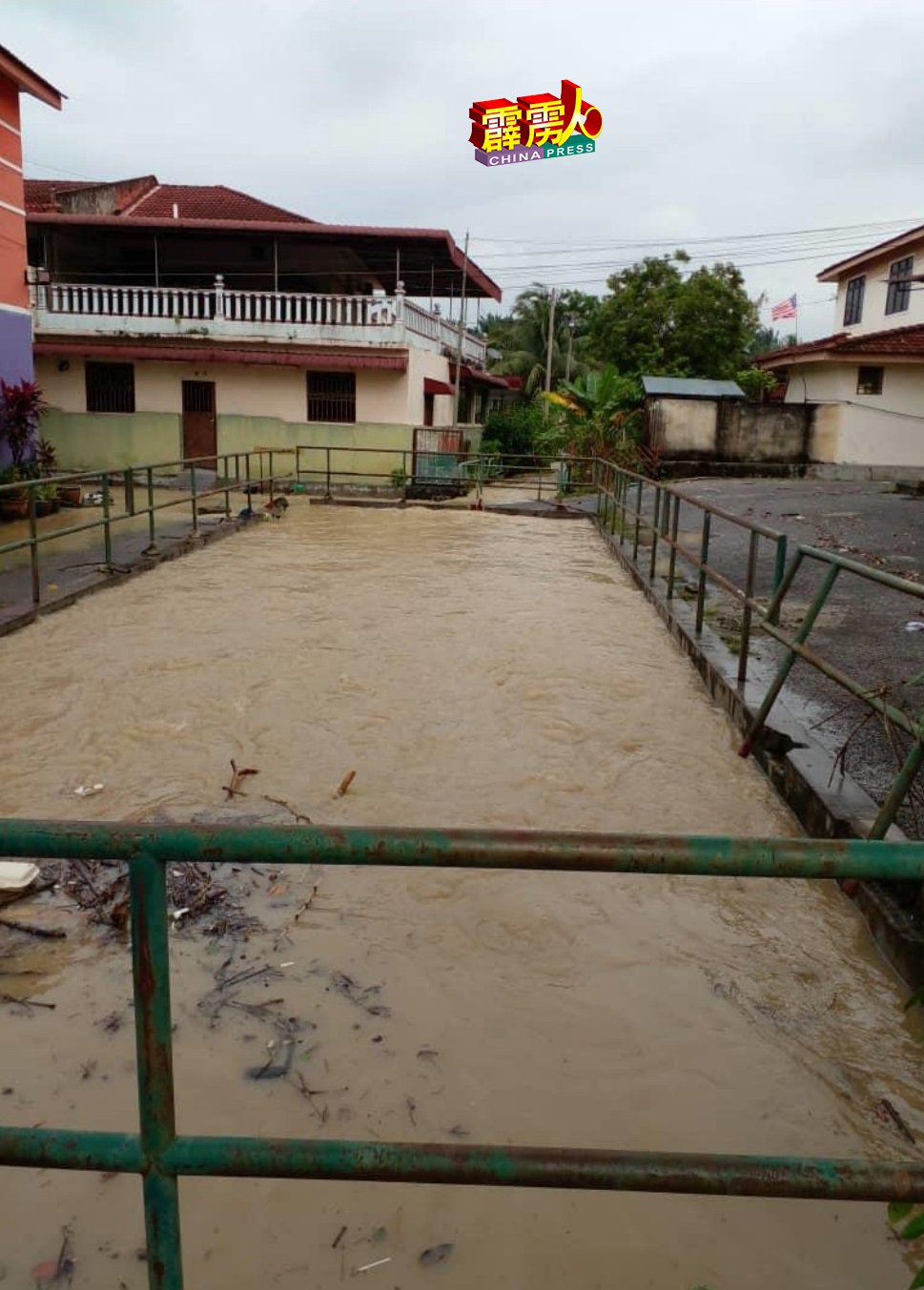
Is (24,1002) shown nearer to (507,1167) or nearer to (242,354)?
(507,1167)

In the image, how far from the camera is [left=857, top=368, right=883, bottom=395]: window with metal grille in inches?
878

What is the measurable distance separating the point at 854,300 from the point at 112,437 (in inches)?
749

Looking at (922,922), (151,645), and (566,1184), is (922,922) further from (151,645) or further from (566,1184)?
(151,645)

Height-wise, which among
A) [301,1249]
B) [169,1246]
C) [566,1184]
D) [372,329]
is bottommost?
[301,1249]

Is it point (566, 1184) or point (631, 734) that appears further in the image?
point (631, 734)

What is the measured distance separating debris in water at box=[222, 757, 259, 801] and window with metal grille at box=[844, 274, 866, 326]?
87.8ft

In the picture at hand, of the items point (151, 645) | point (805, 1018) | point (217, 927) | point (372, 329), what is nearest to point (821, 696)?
point (805, 1018)

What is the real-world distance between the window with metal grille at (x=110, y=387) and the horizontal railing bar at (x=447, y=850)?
22.1 m

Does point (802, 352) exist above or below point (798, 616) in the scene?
above

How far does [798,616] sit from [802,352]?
18.2 metres

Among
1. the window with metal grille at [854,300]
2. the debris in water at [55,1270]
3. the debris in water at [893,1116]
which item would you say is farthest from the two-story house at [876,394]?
the debris in water at [55,1270]

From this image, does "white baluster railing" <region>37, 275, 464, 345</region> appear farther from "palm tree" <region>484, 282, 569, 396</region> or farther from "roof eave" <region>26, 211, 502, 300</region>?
"palm tree" <region>484, 282, 569, 396</region>

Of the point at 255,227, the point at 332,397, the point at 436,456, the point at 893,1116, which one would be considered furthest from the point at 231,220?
the point at 893,1116

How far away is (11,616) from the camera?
24.7ft
